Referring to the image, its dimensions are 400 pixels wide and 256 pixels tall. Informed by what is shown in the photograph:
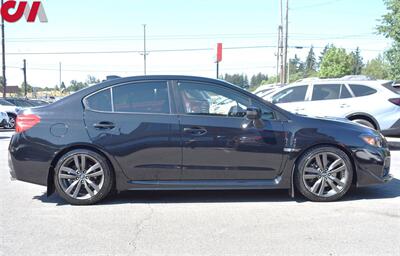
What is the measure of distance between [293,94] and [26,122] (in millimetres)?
7577

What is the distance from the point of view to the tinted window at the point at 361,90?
11367 millimetres

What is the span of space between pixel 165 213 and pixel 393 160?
5690 millimetres

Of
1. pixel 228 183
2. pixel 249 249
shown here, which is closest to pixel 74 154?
pixel 228 183

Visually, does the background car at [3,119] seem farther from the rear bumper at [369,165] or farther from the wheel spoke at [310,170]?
the rear bumper at [369,165]

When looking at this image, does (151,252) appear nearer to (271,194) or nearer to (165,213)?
(165,213)

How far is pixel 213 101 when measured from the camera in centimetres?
591

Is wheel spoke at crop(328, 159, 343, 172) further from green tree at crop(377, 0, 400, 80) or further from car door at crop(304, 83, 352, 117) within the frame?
green tree at crop(377, 0, 400, 80)

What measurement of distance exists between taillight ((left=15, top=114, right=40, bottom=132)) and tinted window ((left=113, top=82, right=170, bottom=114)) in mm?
1000

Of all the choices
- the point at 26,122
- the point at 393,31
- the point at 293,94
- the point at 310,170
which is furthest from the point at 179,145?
the point at 393,31

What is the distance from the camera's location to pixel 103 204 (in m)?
5.89

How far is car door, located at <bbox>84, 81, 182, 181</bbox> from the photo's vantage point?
573cm

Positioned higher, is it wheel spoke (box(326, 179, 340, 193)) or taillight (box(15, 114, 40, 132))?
taillight (box(15, 114, 40, 132))

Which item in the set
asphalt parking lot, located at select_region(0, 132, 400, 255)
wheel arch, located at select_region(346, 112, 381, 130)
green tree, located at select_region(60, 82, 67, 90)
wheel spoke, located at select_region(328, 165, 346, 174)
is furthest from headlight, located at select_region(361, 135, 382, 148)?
green tree, located at select_region(60, 82, 67, 90)

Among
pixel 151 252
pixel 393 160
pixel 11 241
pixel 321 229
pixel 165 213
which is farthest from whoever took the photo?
pixel 393 160
